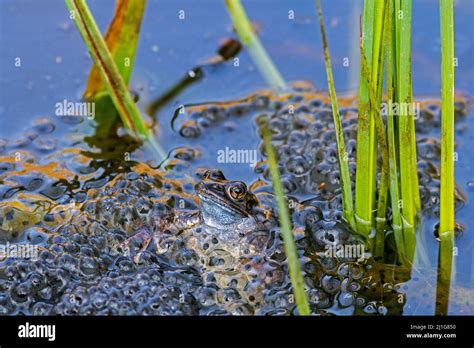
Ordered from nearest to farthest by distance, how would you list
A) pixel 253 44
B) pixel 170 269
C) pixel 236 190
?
1. pixel 170 269
2. pixel 236 190
3. pixel 253 44

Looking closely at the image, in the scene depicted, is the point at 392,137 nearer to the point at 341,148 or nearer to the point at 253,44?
the point at 341,148

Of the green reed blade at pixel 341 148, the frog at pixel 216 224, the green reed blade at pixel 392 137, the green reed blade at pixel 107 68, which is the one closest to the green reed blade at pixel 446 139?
the green reed blade at pixel 392 137

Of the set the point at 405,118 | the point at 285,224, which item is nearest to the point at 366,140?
the point at 405,118

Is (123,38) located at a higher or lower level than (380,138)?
higher

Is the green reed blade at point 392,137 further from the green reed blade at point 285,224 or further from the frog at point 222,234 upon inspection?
the green reed blade at point 285,224

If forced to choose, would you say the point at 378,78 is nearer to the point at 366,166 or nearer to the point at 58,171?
the point at 366,166

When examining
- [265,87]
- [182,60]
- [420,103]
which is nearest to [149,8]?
[182,60]

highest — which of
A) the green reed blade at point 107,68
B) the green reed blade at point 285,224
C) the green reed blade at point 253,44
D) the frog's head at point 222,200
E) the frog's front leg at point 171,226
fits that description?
the green reed blade at point 253,44

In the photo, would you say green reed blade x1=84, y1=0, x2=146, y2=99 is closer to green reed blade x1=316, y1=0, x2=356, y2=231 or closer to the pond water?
the pond water
